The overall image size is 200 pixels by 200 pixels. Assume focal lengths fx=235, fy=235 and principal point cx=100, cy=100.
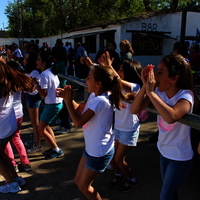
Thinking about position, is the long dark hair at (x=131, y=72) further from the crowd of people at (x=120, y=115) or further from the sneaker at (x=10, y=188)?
the sneaker at (x=10, y=188)

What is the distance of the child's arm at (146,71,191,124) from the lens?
162 cm

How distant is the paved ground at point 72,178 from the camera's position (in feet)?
8.94

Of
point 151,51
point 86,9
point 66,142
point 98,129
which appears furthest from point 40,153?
point 86,9

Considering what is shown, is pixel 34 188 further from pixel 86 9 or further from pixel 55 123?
pixel 86 9

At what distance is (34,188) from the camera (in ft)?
9.43

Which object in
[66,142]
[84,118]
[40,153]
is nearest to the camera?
[84,118]

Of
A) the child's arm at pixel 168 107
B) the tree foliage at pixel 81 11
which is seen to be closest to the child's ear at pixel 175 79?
the child's arm at pixel 168 107

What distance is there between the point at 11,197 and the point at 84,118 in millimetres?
1480

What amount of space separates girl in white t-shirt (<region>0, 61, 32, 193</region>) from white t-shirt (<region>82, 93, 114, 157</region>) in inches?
40.2

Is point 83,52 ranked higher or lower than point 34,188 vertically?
higher

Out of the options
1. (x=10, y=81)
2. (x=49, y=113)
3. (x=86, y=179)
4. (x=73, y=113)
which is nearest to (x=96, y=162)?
(x=86, y=179)

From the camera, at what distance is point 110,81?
2.16m

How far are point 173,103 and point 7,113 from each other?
1.83m

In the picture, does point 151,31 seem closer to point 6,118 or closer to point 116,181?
point 116,181
